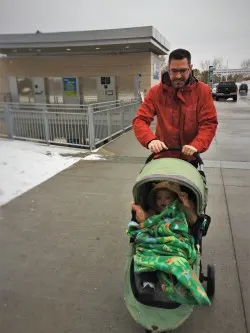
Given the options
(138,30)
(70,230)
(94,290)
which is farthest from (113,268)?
(138,30)

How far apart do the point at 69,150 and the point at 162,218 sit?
6.79 m

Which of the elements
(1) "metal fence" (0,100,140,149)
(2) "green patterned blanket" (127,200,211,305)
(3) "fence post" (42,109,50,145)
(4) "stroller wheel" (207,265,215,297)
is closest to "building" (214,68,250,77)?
(1) "metal fence" (0,100,140,149)

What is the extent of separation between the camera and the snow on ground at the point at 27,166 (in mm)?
5758

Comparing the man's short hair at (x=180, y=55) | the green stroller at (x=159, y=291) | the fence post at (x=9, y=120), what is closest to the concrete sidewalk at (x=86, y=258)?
the green stroller at (x=159, y=291)

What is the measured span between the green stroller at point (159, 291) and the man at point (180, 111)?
31 cm

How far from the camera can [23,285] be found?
3111 mm

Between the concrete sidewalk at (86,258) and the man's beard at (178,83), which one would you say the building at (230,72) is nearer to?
the concrete sidewalk at (86,258)

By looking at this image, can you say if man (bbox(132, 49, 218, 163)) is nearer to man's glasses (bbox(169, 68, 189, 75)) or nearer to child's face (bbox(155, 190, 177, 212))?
man's glasses (bbox(169, 68, 189, 75))

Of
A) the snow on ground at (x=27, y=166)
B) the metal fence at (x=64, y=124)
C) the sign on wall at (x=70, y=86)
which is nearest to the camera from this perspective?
the snow on ground at (x=27, y=166)

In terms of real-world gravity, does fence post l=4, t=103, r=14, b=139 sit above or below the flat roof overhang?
below

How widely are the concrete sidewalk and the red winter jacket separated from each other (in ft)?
4.61

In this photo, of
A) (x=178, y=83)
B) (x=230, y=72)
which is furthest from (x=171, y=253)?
(x=230, y=72)

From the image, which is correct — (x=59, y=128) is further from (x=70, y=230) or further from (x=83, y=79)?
(x=83, y=79)

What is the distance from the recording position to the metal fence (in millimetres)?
8951
